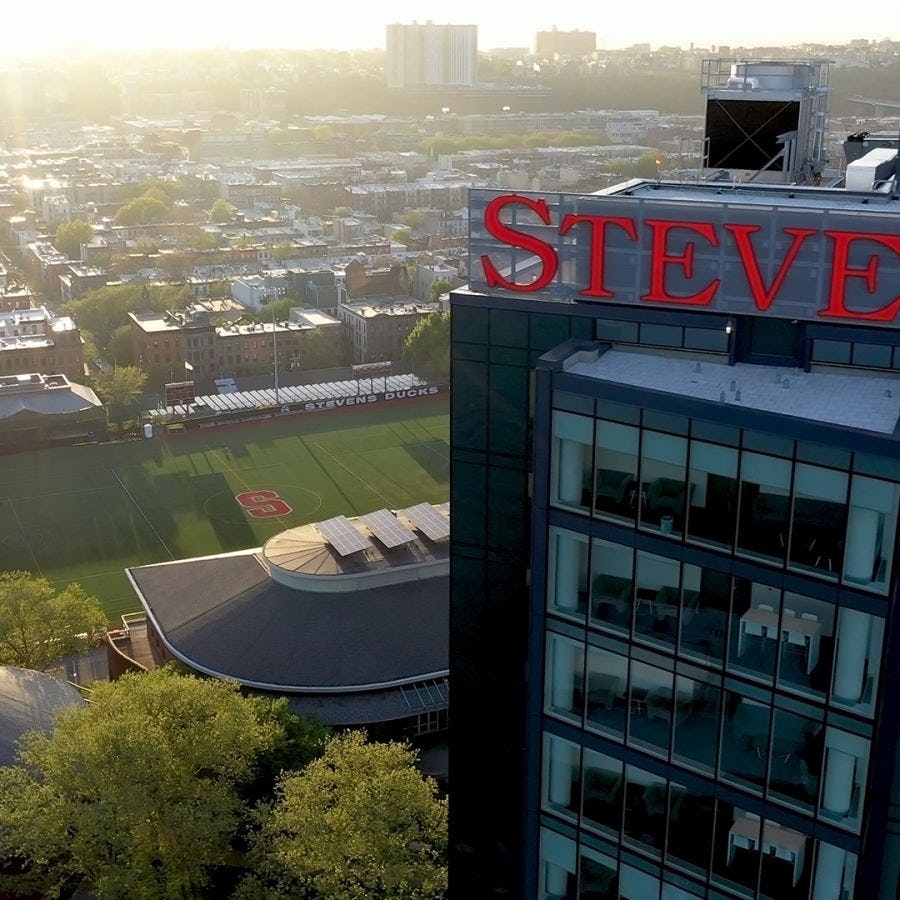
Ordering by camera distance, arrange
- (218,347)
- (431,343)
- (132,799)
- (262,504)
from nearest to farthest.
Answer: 1. (132,799)
2. (262,504)
3. (431,343)
4. (218,347)

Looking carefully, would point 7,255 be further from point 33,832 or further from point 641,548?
point 641,548

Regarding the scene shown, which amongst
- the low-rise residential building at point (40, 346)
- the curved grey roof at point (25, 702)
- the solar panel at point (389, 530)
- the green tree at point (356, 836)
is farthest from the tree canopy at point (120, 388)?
the green tree at point (356, 836)

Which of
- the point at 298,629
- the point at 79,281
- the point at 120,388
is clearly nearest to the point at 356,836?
the point at 298,629

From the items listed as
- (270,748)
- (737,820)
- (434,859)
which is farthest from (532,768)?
(270,748)

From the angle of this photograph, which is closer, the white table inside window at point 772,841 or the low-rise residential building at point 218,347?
the white table inside window at point 772,841

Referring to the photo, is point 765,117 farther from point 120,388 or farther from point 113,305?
point 113,305

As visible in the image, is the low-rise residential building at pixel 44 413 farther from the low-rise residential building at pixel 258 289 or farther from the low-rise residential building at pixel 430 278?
the low-rise residential building at pixel 430 278

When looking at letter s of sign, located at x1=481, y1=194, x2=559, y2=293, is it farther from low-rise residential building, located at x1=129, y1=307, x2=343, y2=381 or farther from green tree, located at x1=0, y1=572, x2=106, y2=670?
low-rise residential building, located at x1=129, y1=307, x2=343, y2=381
